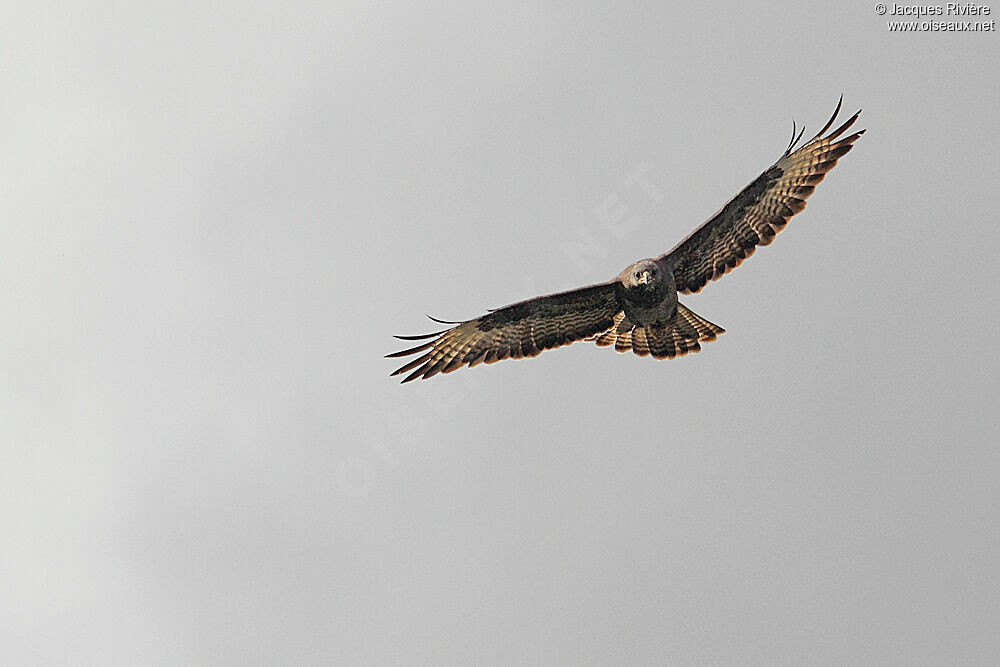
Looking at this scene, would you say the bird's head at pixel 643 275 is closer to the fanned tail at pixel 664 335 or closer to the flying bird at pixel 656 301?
the flying bird at pixel 656 301

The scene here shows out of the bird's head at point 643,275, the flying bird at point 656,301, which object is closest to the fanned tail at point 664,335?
the flying bird at point 656,301

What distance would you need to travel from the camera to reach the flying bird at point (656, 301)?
20.3 metres

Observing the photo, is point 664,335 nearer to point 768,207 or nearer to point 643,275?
point 643,275

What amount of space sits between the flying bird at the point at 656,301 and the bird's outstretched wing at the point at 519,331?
0.05ft

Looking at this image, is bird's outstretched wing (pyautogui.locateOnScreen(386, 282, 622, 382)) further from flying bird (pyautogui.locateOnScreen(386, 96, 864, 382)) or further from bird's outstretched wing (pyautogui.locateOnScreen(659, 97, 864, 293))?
bird's outstretched wing (pyautogui.locateOnScreen(659, 97, 864, 293))

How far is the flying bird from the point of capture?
2033 centimetres

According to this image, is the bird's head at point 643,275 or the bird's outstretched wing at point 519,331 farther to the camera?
the bird's outstretched wing at point 519,331

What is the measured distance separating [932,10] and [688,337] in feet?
32.2

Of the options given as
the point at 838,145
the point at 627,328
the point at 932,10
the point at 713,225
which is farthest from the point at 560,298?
the point at 932,10

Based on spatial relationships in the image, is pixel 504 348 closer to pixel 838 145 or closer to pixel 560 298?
pixel 560 298

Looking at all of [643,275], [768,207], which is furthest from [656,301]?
[768,207]

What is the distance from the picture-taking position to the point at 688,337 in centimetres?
2111

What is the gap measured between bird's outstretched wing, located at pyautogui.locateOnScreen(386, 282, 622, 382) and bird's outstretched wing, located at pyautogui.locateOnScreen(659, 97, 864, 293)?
147 centimetres

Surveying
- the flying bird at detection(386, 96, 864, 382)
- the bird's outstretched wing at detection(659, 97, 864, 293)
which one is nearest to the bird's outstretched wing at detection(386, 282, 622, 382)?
the flying bird at detection(386, 96, 864, 382)
